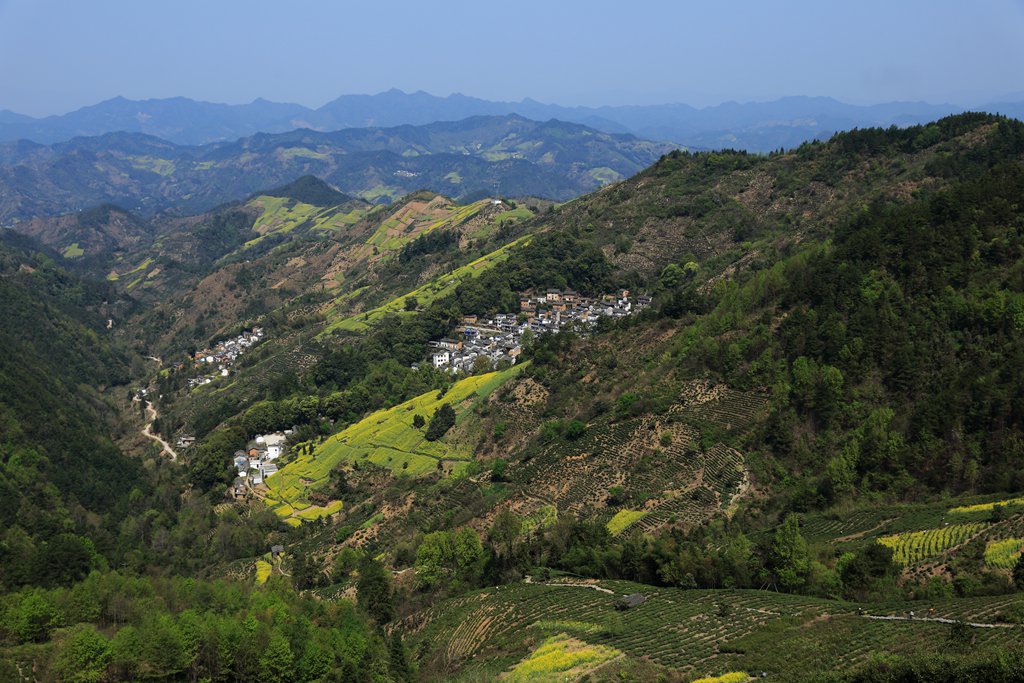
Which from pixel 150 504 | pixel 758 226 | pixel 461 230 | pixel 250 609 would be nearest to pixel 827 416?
pixel 250 609

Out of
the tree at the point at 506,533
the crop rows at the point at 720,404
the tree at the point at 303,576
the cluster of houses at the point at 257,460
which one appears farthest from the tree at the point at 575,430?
the cluster of houses at the point at 257,460

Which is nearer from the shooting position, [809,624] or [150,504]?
[809,624]

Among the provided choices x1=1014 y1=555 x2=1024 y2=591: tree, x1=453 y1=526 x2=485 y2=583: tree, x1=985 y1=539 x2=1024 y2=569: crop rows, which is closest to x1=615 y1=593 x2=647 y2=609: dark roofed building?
x1=453 y1=526 x2=485 y2=583: tree

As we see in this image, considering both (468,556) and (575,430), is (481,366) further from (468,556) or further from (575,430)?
(468,556)

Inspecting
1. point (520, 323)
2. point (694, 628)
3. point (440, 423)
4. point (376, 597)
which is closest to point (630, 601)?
point (694, 628)

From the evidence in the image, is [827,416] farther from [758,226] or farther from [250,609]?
[758,226]

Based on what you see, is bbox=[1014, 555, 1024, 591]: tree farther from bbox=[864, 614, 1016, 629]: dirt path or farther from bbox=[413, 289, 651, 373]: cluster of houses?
bbox=[413, 289, 651, 373]: cluster of houses
